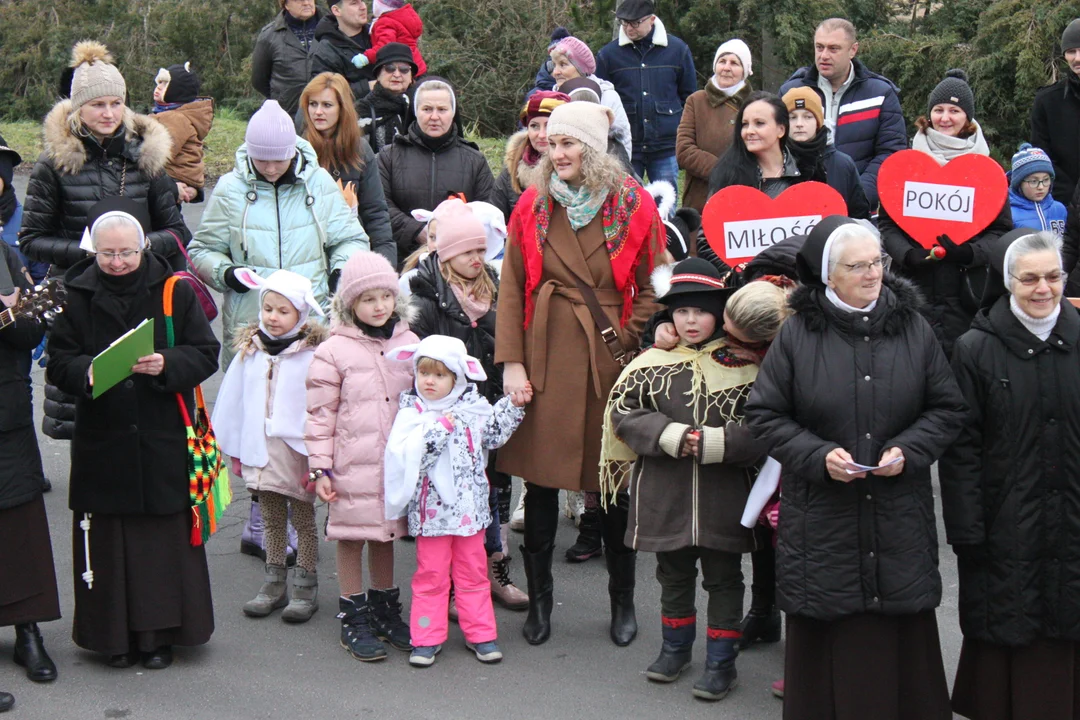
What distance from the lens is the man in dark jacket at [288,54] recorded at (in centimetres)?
1000

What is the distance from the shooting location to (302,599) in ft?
20.2

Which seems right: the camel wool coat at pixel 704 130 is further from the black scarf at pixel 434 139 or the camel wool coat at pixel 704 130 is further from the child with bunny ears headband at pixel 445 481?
the child with bunny ears headband at pixel 445 481

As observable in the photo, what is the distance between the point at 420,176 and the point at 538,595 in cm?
295

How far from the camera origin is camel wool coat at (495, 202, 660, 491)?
5.66m

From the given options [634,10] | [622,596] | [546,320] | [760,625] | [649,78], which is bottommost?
[760,625]

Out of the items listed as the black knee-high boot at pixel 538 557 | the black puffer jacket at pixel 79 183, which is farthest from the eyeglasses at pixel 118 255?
the black knee-high boot at pixel 538 557

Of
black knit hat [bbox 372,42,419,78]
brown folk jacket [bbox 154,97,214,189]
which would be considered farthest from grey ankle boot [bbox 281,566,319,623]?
brown folk jacket [bbox 154,97,214,189]

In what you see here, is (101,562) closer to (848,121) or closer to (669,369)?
(669,369)

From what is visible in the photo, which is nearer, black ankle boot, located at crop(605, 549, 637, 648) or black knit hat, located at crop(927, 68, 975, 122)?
black ankle boot, located at crop(605, 549, 637, 648)

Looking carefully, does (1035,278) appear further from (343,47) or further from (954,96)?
(343,47)

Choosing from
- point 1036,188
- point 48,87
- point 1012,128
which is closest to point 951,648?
point 1036,188

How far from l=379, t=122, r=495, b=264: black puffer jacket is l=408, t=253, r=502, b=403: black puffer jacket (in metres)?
1.75

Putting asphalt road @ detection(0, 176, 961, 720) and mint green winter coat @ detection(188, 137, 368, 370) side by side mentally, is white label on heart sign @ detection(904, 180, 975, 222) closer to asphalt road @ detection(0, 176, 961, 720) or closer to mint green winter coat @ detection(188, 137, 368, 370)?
asphalt road @ detection(0, 176, 961, 720)

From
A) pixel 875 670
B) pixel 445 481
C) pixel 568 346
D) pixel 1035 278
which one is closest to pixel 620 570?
pixel 445 481
